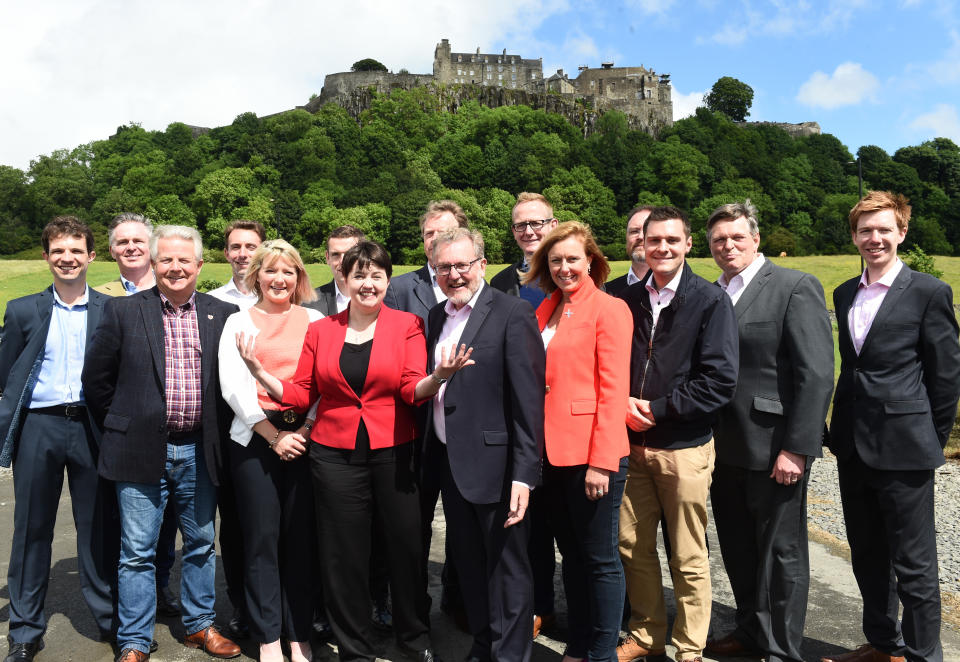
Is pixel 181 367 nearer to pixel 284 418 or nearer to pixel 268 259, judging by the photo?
pixel 284 418

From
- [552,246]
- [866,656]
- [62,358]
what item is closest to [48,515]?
[62,358]

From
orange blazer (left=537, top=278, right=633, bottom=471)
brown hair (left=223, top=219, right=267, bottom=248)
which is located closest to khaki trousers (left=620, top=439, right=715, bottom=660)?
orange blazer (left=537, top=278, right=633, bottom=471)

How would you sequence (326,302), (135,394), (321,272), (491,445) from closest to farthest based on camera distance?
(491,445), (135,394), (326,302), (321,272)

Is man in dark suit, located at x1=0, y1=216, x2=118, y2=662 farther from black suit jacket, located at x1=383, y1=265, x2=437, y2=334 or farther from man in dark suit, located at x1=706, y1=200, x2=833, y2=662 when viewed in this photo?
man in dark suit, located at x1=706, y1=200, x2=833, y2=662

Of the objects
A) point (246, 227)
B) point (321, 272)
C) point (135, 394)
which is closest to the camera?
point (135, 394)

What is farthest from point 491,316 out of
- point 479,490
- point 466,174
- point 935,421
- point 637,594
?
point 466,174

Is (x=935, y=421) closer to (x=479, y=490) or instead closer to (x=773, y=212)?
(x=479, y=490)

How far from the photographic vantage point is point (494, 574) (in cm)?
385

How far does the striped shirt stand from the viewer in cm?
417

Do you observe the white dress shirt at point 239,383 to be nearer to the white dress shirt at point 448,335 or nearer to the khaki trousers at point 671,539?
the white dress shirt at point 448,335

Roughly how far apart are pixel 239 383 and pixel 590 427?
2.01 meters

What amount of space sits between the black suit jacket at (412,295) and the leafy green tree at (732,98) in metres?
102

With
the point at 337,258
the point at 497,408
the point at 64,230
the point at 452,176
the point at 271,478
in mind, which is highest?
the point at 452,176

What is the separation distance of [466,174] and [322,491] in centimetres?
7144
